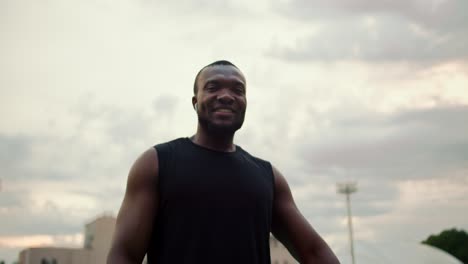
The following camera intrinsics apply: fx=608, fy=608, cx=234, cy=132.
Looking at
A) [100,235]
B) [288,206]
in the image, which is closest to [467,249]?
[100,235]

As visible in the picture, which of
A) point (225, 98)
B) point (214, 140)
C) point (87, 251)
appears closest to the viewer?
point (225, 98)

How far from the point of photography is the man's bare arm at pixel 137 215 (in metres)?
3.24

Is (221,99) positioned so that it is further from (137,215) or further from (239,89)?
(137,215)

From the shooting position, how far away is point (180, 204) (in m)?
3.30

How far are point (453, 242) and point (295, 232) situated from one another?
64.1 m

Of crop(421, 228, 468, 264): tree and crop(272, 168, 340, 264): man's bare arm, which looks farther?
crop(421, 228, 468, 264): tree

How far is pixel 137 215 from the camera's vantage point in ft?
10.8

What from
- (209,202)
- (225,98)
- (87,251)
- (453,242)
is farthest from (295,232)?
(453,242)

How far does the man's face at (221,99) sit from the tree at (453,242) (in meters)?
61.2

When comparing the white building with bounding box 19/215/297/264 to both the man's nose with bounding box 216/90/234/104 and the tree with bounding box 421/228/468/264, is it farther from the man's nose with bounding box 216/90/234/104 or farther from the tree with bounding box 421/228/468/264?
the man's nose with bounding box 216/90/234/104

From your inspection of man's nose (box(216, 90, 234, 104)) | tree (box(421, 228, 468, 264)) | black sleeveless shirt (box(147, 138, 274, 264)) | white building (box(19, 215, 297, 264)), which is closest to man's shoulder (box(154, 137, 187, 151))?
black sleeveless shirt (box(147, 138, 274, 264))

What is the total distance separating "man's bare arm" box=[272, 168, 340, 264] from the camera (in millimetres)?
3604

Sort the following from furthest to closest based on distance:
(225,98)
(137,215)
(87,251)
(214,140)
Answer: (87,251)
(214,140)
(225,98)
(137,215)

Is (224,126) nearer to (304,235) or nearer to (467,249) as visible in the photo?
(304,235)
